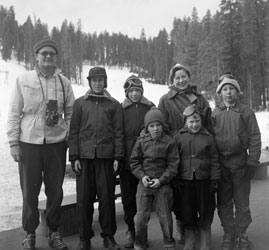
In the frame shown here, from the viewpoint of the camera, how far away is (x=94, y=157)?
429 centimetres

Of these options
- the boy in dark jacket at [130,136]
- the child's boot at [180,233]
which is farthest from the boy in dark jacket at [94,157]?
the child's boot at [180,233]

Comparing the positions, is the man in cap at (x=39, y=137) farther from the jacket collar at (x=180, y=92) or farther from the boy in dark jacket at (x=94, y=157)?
the jacket collar at (x=180, y=92)

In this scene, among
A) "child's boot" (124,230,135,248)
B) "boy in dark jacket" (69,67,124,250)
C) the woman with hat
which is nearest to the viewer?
"boy in dark jacket" (69,67,124,250)

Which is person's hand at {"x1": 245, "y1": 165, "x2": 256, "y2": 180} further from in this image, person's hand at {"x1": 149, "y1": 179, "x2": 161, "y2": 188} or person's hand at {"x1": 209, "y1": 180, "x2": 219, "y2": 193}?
person's hand at {"x1": 149, "y1": 179, "x2": 161, "y2": 188}

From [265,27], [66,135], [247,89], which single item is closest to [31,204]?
[66,135]

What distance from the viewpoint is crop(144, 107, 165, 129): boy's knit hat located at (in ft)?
13.9

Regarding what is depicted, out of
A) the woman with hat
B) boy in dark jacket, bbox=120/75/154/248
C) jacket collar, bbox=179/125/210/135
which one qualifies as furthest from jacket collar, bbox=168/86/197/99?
jacket collar, bbox=179/125/210/135

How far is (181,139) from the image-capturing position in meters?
4.26

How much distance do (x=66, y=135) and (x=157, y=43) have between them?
250 ft

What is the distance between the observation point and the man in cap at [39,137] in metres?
4.33

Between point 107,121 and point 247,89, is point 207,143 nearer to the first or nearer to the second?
point 107,121

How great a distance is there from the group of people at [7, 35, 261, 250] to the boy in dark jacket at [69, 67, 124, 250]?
0.5 inches

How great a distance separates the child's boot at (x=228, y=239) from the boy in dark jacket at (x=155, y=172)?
2.03 feet

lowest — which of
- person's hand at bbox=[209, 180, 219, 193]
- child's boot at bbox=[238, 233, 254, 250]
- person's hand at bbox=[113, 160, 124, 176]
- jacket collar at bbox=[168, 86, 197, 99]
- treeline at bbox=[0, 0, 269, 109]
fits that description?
child's boot at bbox=[238, 233, 254, 250]
